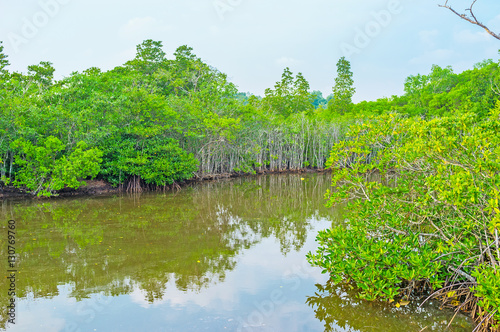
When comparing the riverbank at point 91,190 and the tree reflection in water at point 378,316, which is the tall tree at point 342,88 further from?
the tree reflection in water at point 378,316

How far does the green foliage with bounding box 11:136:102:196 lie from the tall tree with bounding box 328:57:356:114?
99.4 feet

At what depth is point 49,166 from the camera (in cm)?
1308

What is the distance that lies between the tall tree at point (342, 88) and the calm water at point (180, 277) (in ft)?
98.8

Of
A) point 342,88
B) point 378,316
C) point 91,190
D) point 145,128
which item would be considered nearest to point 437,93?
point 342,88

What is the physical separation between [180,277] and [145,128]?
36.7ft

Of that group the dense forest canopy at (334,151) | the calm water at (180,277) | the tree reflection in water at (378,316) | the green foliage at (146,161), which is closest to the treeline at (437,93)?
the dense forest canopy at (334,151)

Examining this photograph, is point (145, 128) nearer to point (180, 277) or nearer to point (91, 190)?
point (91, 190)

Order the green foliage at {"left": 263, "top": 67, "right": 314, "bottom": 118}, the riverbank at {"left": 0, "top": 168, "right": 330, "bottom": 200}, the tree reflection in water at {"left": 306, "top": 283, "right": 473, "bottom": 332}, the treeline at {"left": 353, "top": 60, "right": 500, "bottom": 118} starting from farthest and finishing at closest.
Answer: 1. the green foliage at {"left": 263, "top": 67, "right": 314, "bottom": 118}
2. the treeline at {"left": 353, "top": 60, "right": 500, "bottom": 118}
3. the riverbank at {"left": 0, "top": 168, "right": 330, "bottom": 200}
4. the tree reflection in water at {"left": 306, "top": 283, "right": 473, "bottom": 332}

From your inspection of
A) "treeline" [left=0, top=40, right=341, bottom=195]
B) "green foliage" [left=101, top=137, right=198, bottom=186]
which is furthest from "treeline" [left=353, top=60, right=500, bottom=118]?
"green foliage" [left=101, top=137, right=198, bottom=186]

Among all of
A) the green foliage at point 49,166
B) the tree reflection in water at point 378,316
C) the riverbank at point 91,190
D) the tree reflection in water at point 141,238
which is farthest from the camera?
the riverbank at point 91,190

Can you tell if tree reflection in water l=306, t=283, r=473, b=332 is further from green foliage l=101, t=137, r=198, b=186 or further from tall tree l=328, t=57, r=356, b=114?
tall tree l=328, t=57, r=356, b=114

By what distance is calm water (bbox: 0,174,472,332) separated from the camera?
424 cm

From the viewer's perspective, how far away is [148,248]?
7133 mm

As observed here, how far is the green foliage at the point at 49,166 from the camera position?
12.7 m
